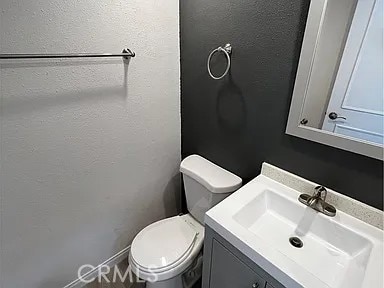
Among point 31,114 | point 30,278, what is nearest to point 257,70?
point 31,114

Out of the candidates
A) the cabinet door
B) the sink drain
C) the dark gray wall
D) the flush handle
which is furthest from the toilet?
the flush handle

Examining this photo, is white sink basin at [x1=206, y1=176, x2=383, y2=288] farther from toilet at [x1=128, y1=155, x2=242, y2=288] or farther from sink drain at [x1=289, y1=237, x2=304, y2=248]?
toilet at [x1=128, y1=155, x2=242, y2=288]

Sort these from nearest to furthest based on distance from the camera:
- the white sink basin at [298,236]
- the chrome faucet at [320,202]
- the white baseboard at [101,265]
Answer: the white sink basin at [298,236], the chrome faucet at [320,202], the white baseboard at [101,265]

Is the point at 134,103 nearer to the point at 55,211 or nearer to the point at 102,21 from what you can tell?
the point at 102,21

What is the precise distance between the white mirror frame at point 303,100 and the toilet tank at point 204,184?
0.42m

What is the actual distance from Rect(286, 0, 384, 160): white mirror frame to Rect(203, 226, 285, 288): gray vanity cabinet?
0.55 meters

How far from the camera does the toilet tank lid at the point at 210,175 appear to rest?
4.18 ft

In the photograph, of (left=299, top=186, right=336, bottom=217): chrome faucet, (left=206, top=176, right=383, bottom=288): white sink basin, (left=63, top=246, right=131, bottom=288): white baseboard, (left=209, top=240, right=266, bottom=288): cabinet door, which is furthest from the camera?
(left=63, top=246, right=131, bottom=288): white baseboard

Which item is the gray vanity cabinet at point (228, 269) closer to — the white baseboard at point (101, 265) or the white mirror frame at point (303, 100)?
the white mirror frame at point (303, 100)

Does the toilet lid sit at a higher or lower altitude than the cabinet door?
lower

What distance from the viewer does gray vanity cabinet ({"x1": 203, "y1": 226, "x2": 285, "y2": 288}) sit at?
2.79 feet

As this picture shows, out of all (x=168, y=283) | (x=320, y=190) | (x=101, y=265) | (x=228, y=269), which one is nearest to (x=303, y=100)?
(x=320, y=190)

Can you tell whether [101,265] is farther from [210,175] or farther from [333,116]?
[333,116]

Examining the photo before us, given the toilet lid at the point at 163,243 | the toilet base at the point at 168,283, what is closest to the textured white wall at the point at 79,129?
the toilet lid at the point at 163,243
